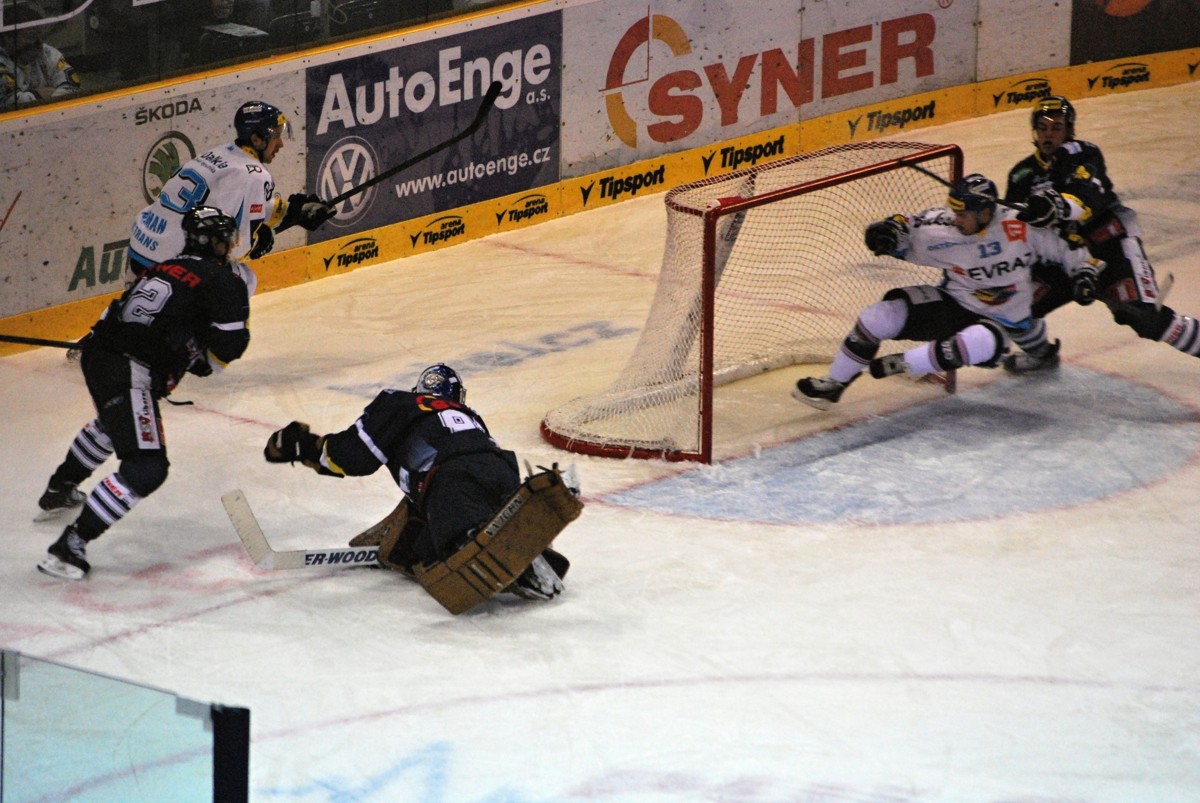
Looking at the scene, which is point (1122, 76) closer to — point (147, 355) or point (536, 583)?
point (536, 583)

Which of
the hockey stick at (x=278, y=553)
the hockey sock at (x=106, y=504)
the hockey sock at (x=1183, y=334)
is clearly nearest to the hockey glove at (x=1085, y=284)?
the hockey sock at (x=1183, y=334)

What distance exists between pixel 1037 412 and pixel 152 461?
137 inches

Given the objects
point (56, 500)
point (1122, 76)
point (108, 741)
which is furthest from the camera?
point (1122, 76)

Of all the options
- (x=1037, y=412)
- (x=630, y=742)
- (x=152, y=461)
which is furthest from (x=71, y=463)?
(x=1037, y=412)

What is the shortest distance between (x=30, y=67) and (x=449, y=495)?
3522 mm

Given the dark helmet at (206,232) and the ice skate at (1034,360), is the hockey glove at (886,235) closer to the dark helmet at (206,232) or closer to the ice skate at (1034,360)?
the ice skate at (1034,360)

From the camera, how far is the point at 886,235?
7031 millimetres

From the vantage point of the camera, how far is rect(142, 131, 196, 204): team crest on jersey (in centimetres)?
825

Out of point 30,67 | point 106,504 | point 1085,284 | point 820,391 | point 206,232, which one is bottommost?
point 820,391

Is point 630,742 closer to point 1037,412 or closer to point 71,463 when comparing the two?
point 71,463

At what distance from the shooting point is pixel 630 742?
476 cm

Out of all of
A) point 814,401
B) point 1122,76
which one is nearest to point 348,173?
point 814,401

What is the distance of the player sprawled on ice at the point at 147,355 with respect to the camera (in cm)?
574

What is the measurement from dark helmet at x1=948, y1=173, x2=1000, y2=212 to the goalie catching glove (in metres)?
2.67
